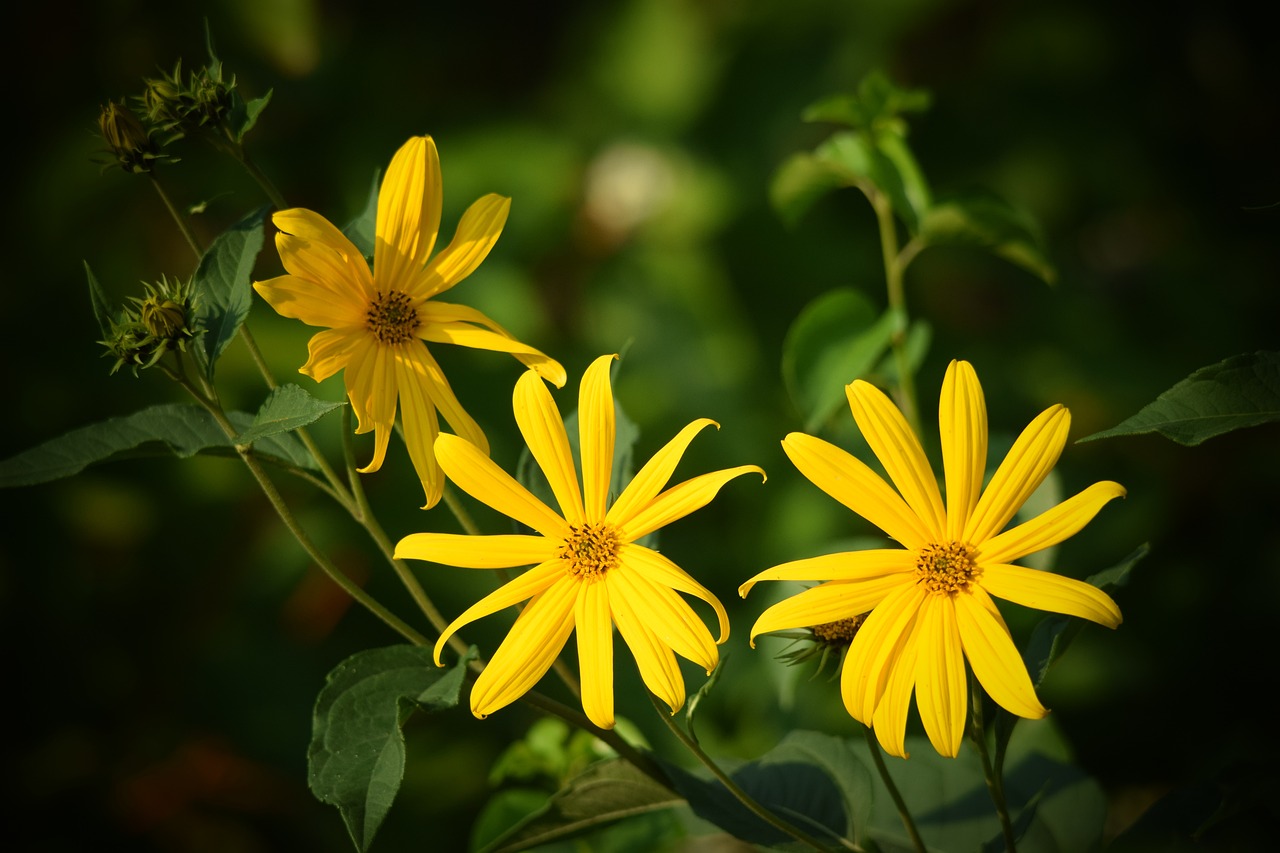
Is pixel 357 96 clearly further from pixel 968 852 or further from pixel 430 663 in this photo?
pixel 968 852

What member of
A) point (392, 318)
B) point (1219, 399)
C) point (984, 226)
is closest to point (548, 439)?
point (392, 318)

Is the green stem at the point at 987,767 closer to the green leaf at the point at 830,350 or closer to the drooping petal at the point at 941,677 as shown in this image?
the drooping petal at the point at 941,677

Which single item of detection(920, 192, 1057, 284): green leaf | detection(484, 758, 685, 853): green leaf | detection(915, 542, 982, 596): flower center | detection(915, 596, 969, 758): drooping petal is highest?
detection(920, 192, 1057, 284): green leaf

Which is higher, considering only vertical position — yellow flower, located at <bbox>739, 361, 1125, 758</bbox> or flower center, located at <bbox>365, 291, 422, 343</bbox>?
flower center, located at <bbox>365, 291, 422, 343</bbox>

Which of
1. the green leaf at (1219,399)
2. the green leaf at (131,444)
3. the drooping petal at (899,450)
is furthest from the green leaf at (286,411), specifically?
the green leaf at (1219,399)

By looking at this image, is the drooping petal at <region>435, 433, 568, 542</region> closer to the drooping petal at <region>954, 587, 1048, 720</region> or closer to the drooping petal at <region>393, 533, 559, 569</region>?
the drooping petal at <region>393, 533, 559, 569</region>

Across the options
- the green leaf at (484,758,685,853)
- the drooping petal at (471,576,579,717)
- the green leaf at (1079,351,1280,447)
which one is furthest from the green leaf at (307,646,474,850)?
the green leaf at (1079,351,1280,447)
